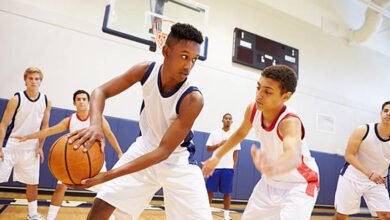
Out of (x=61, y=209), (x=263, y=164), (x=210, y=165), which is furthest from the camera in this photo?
(x=61, y=209)

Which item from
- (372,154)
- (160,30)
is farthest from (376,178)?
(160,30)

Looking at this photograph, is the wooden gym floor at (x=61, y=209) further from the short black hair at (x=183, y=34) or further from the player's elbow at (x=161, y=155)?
the short black hair at (x=183, y=34)

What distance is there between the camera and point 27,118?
13.9ft

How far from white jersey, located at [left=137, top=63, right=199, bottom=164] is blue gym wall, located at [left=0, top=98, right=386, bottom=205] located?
13.1ft

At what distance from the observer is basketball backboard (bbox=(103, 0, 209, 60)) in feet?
17.9

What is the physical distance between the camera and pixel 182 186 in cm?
207

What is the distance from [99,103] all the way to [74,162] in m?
0.48

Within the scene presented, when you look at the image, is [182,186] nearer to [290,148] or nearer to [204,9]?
[290,148]

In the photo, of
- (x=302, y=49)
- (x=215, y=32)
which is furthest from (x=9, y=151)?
(x=302, y=49)

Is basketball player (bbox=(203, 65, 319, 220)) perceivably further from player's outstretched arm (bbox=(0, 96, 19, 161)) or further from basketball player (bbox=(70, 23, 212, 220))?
player's outstretched arm (bbox=(0, 96, 19, 161))

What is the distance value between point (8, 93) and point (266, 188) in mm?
5300

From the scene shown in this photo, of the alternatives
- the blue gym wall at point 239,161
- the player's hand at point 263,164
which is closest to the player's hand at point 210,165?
the player's hand at point 263,164

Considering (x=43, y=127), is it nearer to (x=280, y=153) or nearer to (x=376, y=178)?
(x=280, y=153)

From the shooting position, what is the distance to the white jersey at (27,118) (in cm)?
405
